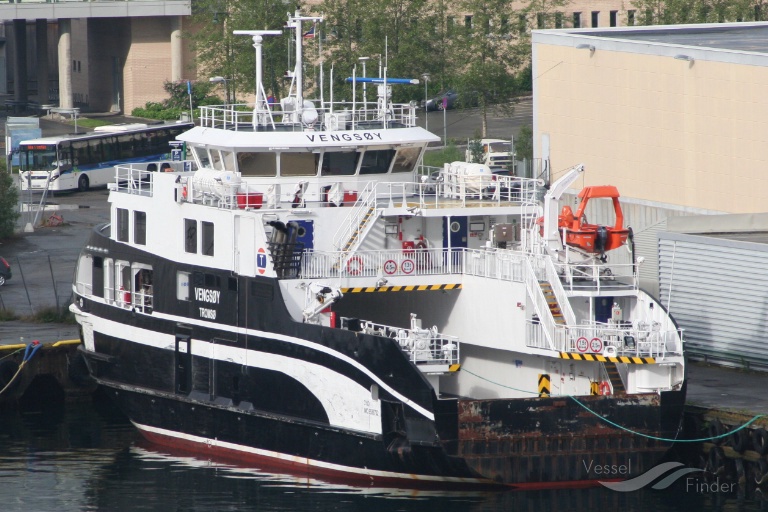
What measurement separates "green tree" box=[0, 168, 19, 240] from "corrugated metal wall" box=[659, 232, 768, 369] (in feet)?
86.0

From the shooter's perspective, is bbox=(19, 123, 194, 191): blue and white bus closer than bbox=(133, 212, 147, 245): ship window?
No

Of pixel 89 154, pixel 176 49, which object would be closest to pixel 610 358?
pixel 89 154

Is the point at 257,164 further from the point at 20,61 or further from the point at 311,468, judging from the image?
the point at 20,61

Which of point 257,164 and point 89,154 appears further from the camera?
point 89,154

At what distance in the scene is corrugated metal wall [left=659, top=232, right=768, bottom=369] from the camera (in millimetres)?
30875

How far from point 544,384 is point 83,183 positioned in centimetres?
4211

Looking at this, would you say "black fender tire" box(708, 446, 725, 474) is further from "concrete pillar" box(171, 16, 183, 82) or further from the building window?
"concrete pillar" box(171, 16, 183, 82)

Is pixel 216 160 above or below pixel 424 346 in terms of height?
above

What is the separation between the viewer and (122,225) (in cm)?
3128

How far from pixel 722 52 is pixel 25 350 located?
66.7 ft

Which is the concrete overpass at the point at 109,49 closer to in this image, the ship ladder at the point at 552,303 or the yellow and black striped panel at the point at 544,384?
the yellow and black striped panel at the point at 544,384

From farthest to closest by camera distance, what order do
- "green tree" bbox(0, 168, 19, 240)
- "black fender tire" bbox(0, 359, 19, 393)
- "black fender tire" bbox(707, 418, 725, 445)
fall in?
"green tree" bbox(0, 168, 19, 240) < "black fender tire" bbox(0, 359, 19, 393) < "black fender tire" bbox(707, 418, 725, 445)

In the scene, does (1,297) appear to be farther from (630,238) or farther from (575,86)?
(630,238)

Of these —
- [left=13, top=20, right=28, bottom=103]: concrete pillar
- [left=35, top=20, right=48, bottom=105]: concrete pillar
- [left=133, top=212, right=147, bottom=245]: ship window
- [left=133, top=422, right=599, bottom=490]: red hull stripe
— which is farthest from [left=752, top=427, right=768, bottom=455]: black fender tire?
[left=13, top=20, right=28, bottom=103]: concrete pillar
